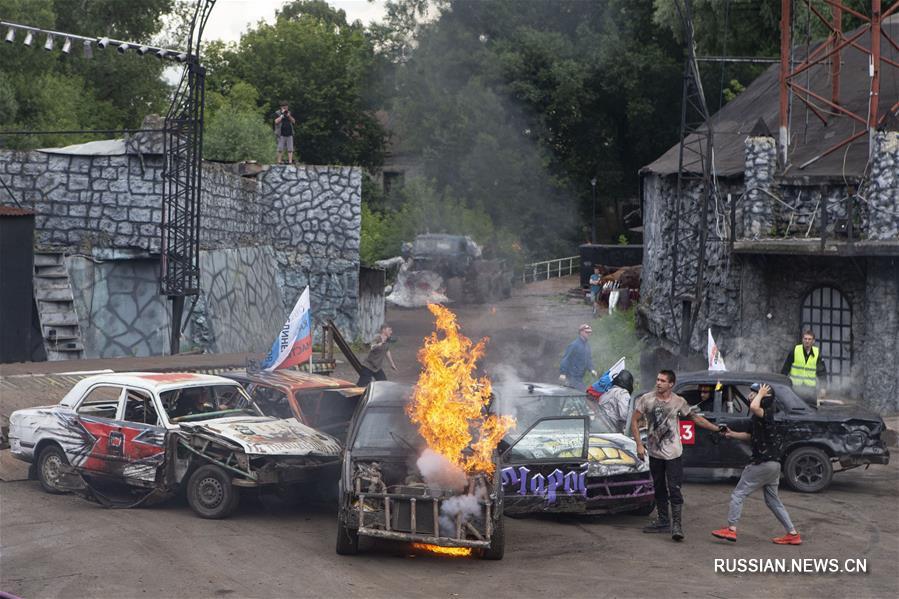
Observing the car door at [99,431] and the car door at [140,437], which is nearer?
the car door at [140,437]

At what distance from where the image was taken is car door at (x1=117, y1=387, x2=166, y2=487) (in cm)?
1256

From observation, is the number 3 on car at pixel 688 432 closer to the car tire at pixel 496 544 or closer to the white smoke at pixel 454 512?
the car tire at pixel 496 544

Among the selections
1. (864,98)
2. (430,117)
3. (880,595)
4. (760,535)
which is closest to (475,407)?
(760,535)

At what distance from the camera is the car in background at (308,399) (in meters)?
14.0

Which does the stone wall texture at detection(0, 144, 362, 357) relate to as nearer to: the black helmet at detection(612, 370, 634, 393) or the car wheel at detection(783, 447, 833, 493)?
the black helmet at detection(612, 370, 634, 393)

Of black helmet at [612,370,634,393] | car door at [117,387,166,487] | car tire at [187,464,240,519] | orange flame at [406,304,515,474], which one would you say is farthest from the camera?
black helmet at [612,370,634,393]

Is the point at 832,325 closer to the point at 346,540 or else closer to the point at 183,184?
the point at 183,184

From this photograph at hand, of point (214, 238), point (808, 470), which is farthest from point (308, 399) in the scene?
point (214, 238)

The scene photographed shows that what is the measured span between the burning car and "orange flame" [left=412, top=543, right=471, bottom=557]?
4 centimetres

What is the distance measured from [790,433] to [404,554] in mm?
6012

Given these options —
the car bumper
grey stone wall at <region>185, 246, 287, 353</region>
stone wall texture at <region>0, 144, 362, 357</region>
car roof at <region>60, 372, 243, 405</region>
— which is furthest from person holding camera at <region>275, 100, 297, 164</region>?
the car bumper

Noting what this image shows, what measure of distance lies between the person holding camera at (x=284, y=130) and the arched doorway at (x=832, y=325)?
1283cm

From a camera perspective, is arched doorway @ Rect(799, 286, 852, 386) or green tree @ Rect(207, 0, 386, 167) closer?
arched doorway @ Rect(799, 286, 852, 386)

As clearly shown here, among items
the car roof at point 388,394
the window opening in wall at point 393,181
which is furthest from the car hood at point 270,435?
the window opening in wall at point 393,181
